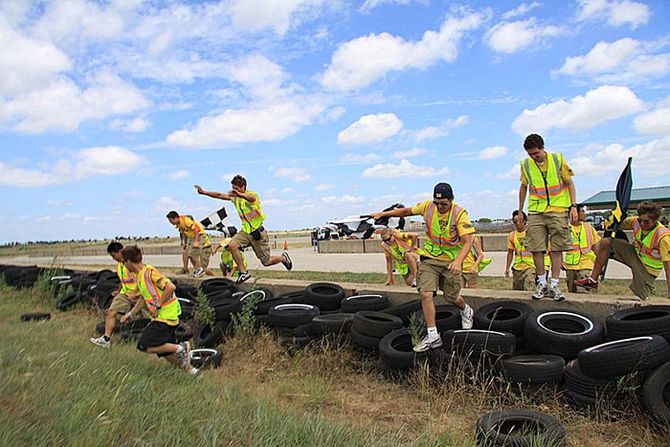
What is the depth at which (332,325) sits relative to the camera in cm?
720

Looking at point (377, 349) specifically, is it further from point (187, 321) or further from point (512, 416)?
point (187, 321)

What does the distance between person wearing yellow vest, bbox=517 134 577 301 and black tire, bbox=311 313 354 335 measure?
94.4 inches

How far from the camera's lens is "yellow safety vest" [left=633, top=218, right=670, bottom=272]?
6.50 m

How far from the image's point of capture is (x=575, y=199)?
669 cm

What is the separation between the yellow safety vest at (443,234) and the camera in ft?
20.2

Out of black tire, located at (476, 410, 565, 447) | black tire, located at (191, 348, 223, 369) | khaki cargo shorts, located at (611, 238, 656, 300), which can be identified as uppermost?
khaki cargo shorts, located at (611, 238, 656, 300)

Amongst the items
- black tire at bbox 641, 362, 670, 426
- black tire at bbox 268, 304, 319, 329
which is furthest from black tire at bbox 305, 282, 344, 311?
black tire at bbox 641, 362, 670, 426

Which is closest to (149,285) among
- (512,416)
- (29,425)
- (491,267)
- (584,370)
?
(29,425)

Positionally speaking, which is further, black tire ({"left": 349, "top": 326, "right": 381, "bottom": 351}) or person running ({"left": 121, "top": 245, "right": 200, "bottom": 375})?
black tire ({"left": 349, "top": 326, "right": 381, "bottom": 351})

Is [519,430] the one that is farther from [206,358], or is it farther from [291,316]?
[206,358]

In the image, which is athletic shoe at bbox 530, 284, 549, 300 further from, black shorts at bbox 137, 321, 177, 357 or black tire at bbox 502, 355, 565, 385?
black shorts at bbox 137, 321, 177, 357

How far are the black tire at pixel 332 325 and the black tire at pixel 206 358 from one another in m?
1.34

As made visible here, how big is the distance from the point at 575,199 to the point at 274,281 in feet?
18.2

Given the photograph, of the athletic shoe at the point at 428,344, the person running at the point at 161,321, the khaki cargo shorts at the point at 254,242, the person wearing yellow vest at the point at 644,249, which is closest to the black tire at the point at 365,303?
the athletic shoe at the point at 428,344
